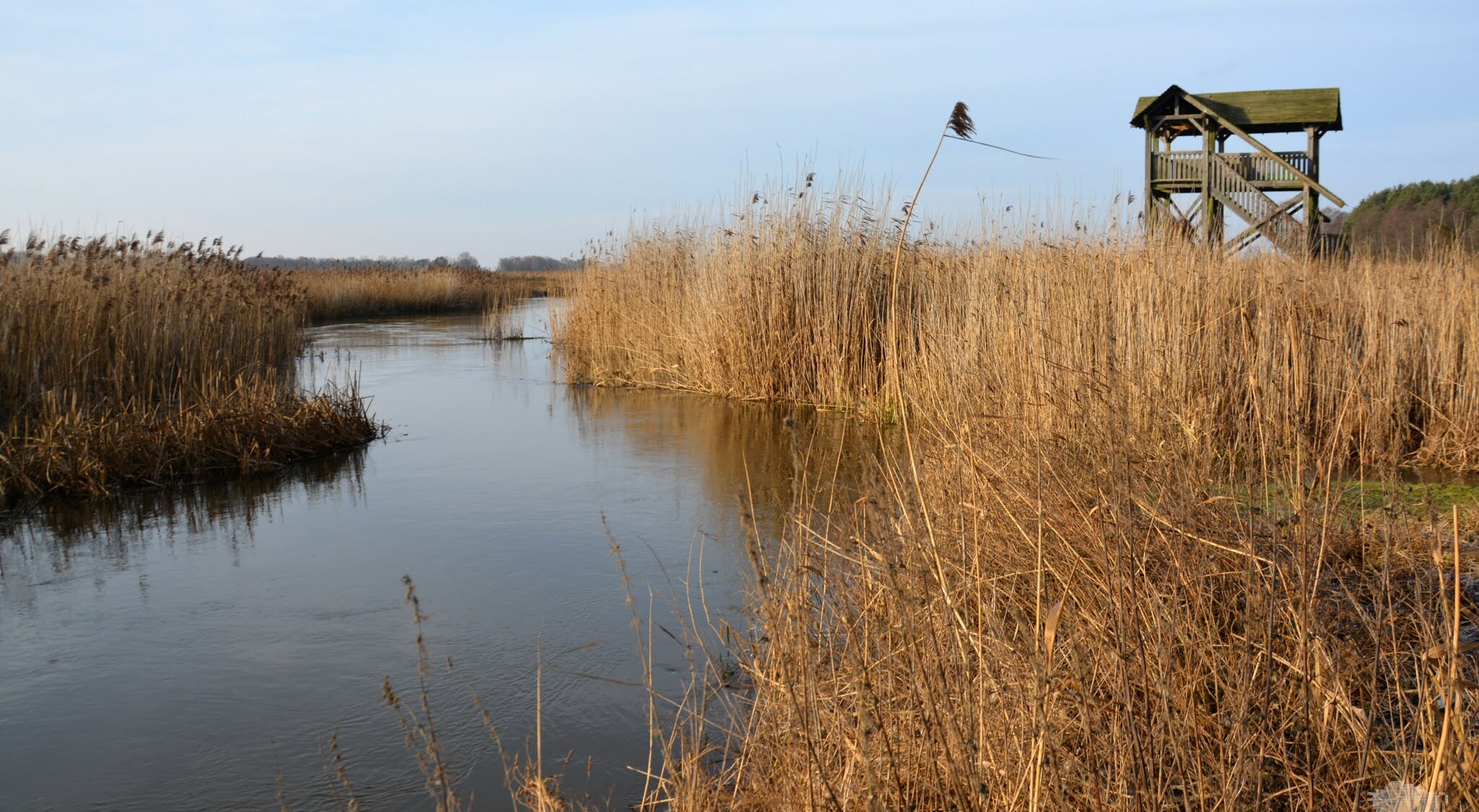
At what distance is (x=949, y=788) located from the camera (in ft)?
6.97

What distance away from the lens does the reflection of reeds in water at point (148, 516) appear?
5301 millimetres

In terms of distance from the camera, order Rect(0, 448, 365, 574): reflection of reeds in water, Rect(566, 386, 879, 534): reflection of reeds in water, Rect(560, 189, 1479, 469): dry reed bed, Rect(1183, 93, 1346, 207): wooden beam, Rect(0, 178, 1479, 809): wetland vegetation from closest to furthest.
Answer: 1. Rect(0, 178, 1479, 809): wetland vegetation
2. Rect(560, 189, 1479, 469): dry reed bed
3. Rect(0, 448, 365, 574): reflection of reeds in water
4. Rect(566, 386, 879, 534): reflection of reeds in water
5. Rect(1183, 93, 1346, 207): wooden beam

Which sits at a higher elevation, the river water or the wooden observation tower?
the wooden observation tower

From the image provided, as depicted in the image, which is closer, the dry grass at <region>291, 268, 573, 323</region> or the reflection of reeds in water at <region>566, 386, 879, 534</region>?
the reflection of reeds in water at <region>566, 386, 879, 534</region>

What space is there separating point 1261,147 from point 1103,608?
55.6 feet

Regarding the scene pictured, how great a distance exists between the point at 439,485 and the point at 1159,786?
18.4 ft

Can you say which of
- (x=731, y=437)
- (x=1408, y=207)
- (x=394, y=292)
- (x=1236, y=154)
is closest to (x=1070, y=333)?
(x=731, y=437)

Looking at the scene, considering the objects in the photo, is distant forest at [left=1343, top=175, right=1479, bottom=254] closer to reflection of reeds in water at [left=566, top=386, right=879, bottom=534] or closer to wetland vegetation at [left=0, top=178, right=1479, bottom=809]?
wetland vegetation at [left=0, top=178, right=1479, bottom=809]

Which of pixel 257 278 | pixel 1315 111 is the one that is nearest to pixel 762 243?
pixel 257 278

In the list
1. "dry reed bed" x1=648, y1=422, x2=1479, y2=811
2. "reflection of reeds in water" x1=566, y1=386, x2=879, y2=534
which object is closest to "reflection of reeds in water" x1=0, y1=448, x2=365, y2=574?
"reflection of reeds in water" x1=566, y1=386, x2=879, y2=534

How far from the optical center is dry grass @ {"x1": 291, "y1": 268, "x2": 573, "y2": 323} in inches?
909

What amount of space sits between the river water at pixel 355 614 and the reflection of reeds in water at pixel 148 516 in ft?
0.07

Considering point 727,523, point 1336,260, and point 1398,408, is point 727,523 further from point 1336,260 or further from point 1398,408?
point 1336,260

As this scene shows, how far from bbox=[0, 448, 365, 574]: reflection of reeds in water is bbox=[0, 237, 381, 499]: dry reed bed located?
181 millimetres
